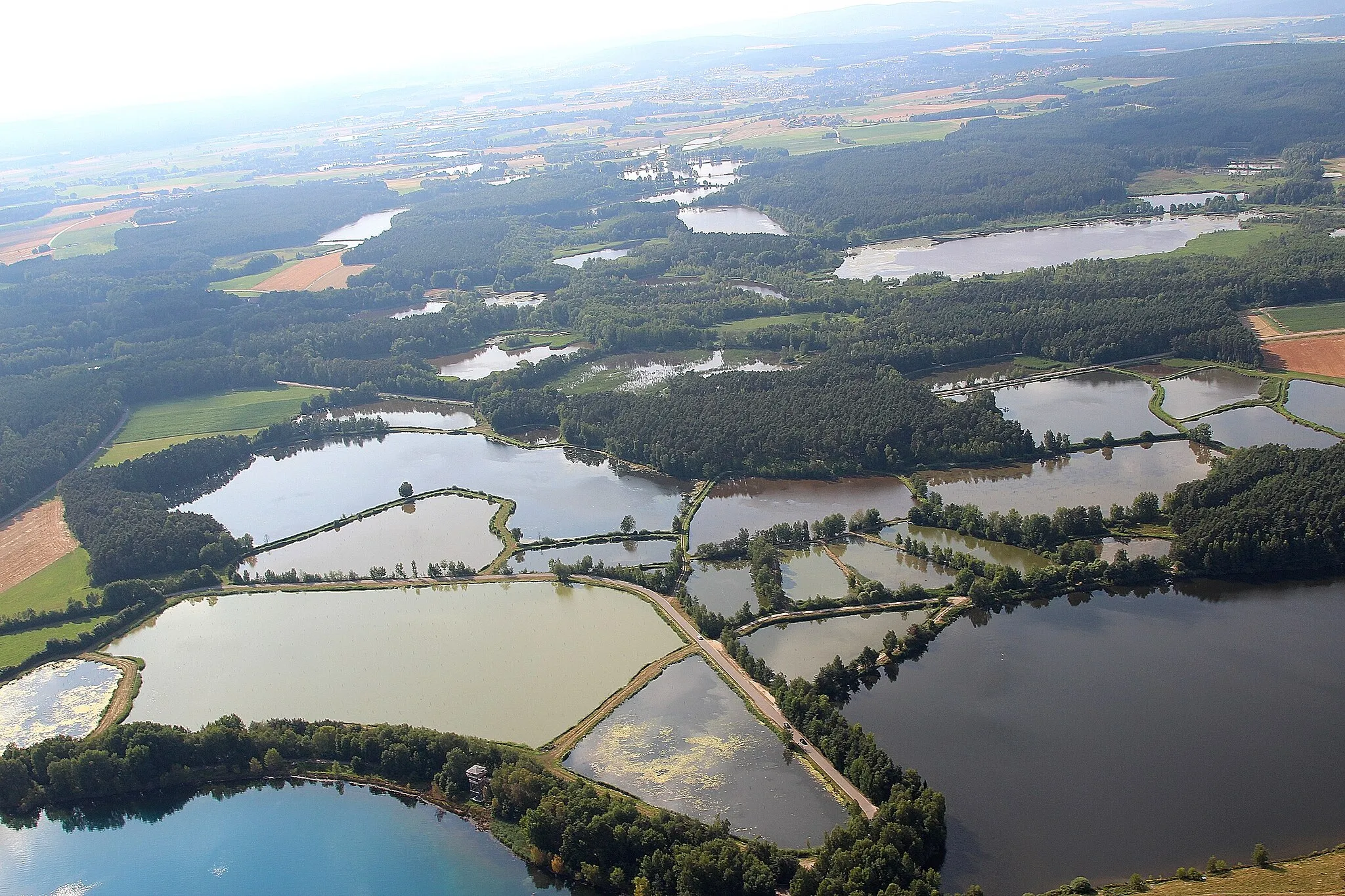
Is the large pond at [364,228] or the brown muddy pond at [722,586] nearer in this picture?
the brown muddy pond at [722,586]

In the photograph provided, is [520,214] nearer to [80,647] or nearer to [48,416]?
[48,416]

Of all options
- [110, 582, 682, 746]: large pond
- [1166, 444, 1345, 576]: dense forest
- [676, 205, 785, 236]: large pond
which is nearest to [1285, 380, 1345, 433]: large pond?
[1166, 444, 1345, 576]: dense forest

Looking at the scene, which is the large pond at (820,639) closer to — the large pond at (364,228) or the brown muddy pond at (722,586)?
the brown muddy pond at (722,586)

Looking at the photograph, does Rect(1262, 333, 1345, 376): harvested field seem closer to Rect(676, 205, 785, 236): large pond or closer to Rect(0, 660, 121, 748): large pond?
Rect(676, 205, 785, 236): large pond

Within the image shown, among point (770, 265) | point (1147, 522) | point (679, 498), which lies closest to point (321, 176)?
point (770, 265)

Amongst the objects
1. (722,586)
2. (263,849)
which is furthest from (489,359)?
(263,849)

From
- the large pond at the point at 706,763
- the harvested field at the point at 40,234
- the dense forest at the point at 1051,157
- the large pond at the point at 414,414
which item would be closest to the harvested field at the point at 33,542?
the large pond at the point at 414,414

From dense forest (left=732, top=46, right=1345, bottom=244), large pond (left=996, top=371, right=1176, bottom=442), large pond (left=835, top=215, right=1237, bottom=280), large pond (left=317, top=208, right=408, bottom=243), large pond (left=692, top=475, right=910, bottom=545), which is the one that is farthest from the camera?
large pond (left=317, top=208, right=408, bottom=243)
